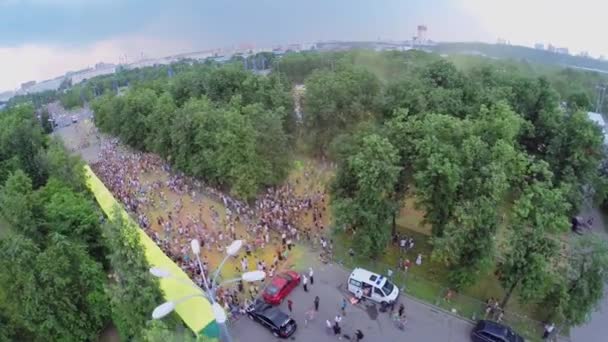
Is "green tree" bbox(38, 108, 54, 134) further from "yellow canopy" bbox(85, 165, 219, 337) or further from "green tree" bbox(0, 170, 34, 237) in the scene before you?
"yellow canopy" bbox(85, 165, 219, 337)

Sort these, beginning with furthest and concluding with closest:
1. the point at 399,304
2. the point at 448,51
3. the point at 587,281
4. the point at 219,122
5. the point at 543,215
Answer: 1. the point at 448,51
2. the point at 219,122
3. the point at 399,304
4. the point at 543,215
5. the point at 587,281

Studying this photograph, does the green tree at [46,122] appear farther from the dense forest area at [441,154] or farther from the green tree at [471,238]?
the green tree at [471,238]

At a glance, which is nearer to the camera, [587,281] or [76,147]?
[587,281]

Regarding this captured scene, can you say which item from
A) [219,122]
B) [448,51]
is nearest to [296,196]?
[219,122]

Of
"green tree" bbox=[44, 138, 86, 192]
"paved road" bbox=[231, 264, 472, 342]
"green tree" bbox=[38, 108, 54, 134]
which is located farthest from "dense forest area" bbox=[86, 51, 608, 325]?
"green tree" bbox=[38, 108, 54, 134]

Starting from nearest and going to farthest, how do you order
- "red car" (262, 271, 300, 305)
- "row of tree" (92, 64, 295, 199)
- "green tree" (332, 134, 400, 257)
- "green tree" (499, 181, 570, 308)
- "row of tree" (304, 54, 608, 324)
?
"green tree" (499, 181, 570, 308) < "row of tree" (304, 54, 608, 324) < "green tree" (332, 134, 400, 257) < "red car" (262, 271, 300, 305) < "row of tree" (92, 64, 295, 199)

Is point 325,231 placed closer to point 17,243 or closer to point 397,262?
point 397,262
